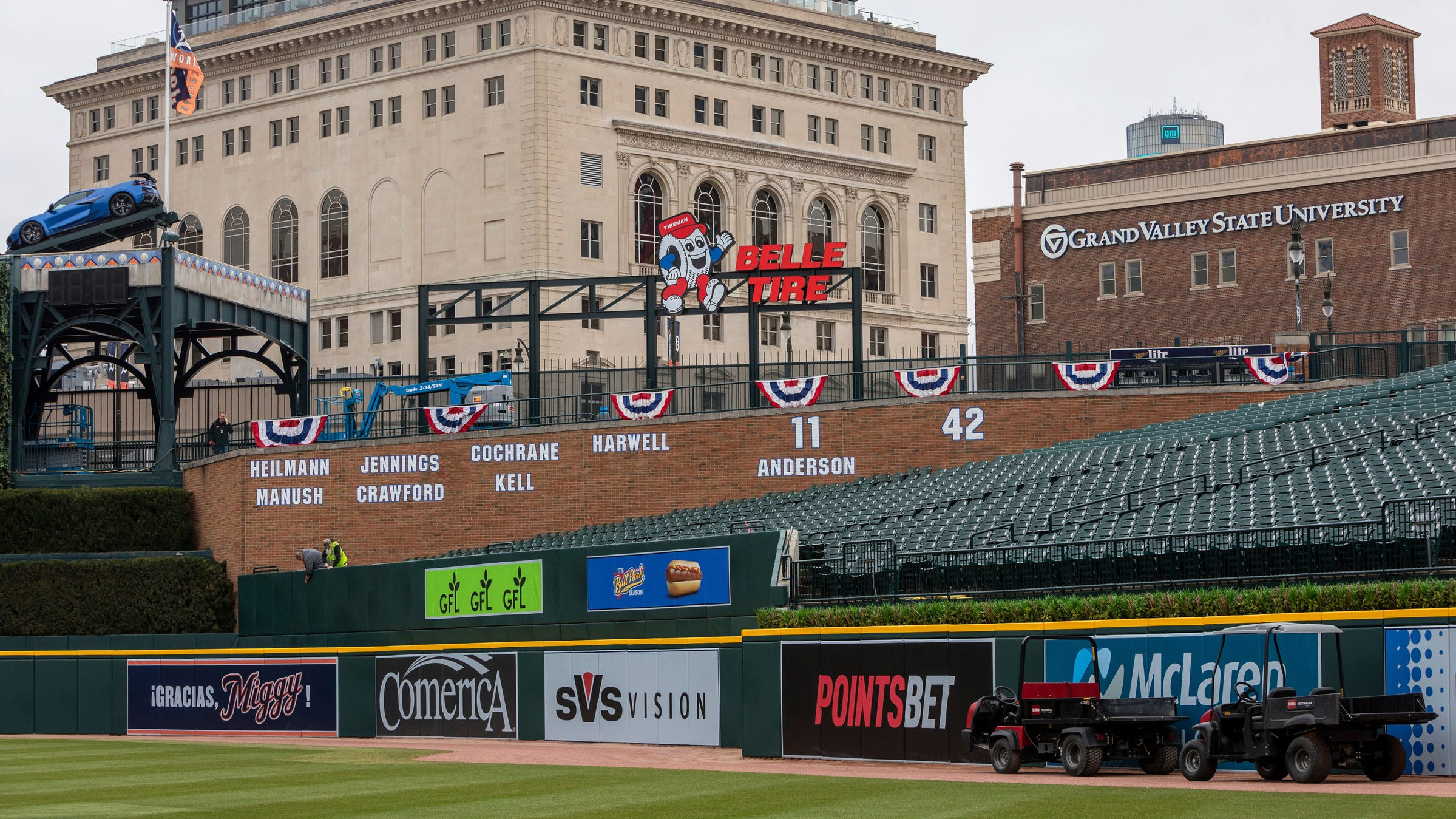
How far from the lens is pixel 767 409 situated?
45.3 m

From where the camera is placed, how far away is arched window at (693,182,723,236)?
86.1 m

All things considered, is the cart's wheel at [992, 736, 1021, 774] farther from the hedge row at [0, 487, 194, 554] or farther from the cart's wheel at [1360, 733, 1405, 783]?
the hedge row at [0, 487, 194, 554]

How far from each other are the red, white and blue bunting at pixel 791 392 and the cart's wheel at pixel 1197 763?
79.9ft

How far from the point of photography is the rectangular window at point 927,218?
9356 cm

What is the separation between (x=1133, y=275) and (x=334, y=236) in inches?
1421

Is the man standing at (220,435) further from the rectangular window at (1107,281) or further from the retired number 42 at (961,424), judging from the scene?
the rectangular window at (1107,281)

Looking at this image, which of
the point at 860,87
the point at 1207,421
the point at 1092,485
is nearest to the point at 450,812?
the point at 1092,485

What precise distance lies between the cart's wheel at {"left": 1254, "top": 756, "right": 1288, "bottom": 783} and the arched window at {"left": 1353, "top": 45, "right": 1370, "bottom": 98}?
68.3 metres

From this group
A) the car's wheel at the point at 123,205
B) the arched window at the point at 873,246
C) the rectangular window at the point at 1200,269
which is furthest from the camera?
the arched window at the point at 873,246

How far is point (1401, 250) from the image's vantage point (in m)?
71.1

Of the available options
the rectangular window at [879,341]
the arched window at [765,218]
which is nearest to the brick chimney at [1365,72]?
the rectangular window at [879,341]

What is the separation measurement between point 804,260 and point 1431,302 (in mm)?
29861

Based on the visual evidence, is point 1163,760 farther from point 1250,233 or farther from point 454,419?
point 1250,233

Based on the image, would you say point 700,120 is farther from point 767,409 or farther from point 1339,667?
point 1339,667
